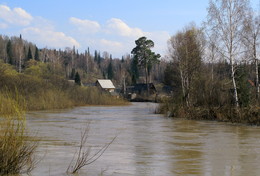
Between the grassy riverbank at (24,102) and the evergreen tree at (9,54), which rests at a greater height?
the evergreen tree at (9,54)

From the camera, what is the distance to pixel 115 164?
8414 mm

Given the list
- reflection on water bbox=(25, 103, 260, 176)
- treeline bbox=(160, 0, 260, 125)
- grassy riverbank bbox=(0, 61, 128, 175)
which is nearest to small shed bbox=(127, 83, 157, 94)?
grassy riverbank bbox=(0, 61, 128, 175)

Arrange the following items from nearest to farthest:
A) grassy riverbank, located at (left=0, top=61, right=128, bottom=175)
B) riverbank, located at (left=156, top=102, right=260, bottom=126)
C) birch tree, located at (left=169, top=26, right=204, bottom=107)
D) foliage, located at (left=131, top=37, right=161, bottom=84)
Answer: grassy riverbank, located at (left=0, top=61, right=128, bottom=175) → riverbank, located at (left=156, top=102, right=260, bottom=126) → birch tree, located at (left=169, top=26, right=204, bottom=107) → foliage, located at (left=131, top=37, right=161, bottom=84)

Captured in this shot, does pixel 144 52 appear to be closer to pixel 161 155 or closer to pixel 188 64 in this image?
pixel 188 64

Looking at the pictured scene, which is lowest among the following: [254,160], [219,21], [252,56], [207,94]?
[254,160]

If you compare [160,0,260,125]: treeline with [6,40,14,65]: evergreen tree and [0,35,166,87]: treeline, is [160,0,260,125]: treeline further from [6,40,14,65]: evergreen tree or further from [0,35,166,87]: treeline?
[6,40,14,65]: evergreen tree

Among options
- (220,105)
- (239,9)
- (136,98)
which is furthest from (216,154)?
(136,98)

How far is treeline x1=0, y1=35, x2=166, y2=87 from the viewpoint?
299ft

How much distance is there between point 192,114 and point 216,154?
13.6 metres

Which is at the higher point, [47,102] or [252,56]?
[252,56]

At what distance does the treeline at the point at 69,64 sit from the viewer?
91188 mm

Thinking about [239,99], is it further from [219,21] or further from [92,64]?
[92,64]

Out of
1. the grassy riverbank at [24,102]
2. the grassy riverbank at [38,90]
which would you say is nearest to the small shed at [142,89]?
the grassy riverbank at [24,102]

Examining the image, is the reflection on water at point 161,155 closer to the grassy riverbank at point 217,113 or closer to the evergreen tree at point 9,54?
the grassy riverbank at point 217,113
